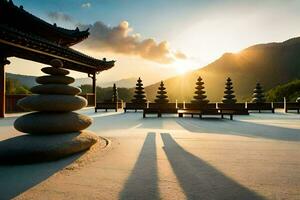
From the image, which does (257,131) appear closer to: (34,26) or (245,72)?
(34,26)

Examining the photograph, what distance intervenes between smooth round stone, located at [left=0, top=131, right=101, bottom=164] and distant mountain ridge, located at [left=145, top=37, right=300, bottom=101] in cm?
9045

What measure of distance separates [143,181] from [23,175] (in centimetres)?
194

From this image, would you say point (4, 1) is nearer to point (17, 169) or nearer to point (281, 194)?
point (17, 169)

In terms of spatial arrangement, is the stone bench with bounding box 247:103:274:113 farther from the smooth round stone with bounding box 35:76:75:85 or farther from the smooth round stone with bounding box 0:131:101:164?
the smooth round stone with bounding box 0:131:101:164

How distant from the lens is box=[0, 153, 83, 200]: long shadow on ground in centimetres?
312

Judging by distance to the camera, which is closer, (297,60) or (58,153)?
(58,153)

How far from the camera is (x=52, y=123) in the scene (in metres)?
5.36

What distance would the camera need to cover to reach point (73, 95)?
6324 millimetres

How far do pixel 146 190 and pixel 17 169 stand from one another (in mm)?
2482

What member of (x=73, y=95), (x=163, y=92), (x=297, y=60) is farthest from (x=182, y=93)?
(x=73, y=95)

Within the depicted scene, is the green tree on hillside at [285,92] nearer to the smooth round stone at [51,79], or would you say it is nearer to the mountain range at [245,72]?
the smooth round stone at [51,79]

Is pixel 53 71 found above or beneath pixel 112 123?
above

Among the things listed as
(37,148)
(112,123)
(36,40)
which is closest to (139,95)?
(36,40)

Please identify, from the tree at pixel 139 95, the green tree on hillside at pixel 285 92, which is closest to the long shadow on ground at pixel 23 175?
the tree at pixel 139 95
